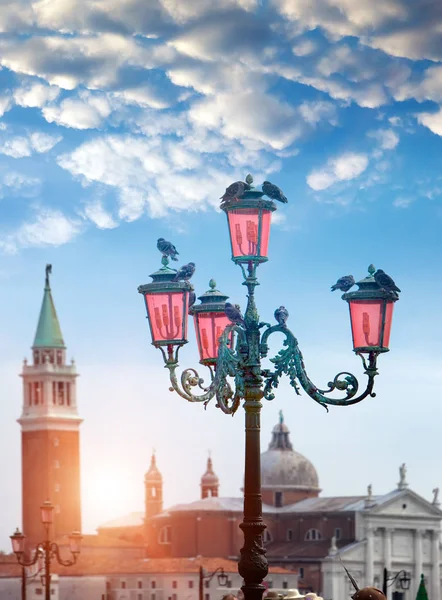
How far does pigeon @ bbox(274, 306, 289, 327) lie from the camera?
1411cm

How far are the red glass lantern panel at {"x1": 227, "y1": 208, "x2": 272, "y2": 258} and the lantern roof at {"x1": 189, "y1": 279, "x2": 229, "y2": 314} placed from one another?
1359mm

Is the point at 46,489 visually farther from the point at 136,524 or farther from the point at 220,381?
the point at 220,381

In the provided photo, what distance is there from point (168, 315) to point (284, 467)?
8701 cm

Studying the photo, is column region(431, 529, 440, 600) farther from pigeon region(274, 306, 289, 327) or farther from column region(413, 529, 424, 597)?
pigeon region(274, 306, 289, 327)

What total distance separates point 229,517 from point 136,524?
21313 millimetres

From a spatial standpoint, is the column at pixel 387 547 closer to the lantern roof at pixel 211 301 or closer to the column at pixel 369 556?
the column at pixel 369 556

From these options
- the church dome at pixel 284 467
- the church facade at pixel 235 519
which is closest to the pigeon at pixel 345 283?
the church facade at pixel 235 519

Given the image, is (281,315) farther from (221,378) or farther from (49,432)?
(49,432)

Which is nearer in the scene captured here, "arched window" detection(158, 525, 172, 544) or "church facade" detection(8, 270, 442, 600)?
"church facade" detection(8, 270, 442, 600)

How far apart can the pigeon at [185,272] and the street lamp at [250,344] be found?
25mm

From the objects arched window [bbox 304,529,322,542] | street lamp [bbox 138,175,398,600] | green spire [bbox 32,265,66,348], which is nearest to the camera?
street lamp [bbox 138,175,398,600]

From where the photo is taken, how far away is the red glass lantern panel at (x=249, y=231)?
1422cm

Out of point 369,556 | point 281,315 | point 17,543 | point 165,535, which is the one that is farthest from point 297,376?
point 165,535

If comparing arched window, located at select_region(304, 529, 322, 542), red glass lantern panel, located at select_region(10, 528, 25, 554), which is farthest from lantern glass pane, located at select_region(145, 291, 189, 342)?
arched window, located at select_region(304, 529, 322, 542)
